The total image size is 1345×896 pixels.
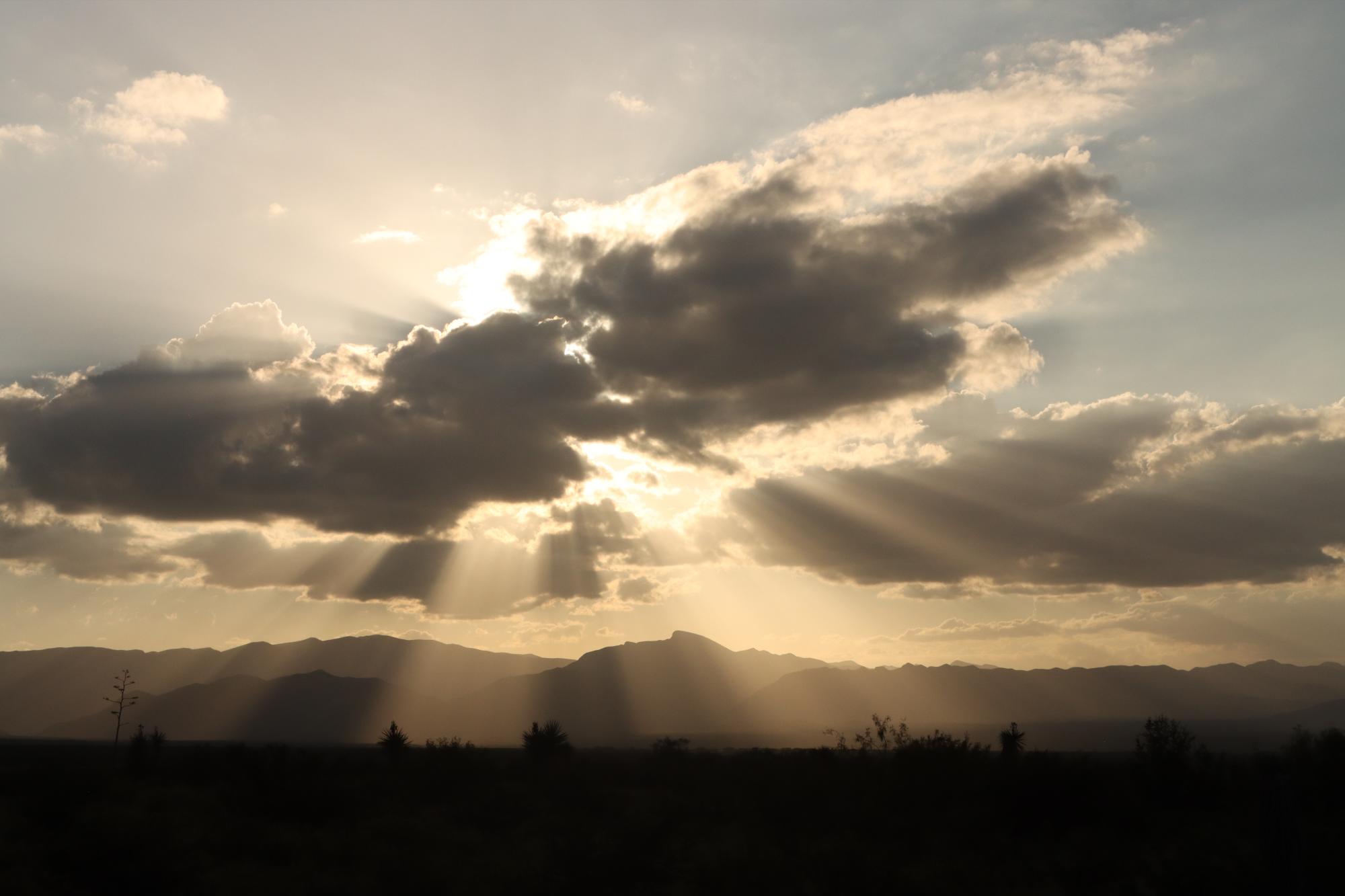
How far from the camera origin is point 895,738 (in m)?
41.7

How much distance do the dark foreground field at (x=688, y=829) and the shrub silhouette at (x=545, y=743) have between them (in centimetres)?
1304

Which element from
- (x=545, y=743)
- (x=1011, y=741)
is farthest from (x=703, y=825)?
(x=545, y=743)

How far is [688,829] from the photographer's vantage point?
3150cm

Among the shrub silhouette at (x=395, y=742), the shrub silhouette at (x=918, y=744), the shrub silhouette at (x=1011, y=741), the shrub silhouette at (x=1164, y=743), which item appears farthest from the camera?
the shrub silhouette at (x=395, y=742)

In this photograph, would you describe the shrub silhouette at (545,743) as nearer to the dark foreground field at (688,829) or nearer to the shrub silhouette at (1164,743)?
the dark foreground field at (688,829)

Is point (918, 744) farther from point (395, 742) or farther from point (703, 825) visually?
point (395, 742)

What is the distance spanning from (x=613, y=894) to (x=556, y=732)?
119ft

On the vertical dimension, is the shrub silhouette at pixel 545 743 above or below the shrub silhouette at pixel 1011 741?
below

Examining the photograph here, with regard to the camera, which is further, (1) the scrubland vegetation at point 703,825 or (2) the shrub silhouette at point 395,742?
(2) the shrub silhouette at point 395,742

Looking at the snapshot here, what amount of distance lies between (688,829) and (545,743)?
27.9m

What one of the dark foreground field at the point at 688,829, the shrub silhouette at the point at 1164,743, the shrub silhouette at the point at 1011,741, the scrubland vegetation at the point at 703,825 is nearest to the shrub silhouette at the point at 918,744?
the scrubland vegetation at the point at 703,825

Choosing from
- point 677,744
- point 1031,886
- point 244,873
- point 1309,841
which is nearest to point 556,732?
point 677,744

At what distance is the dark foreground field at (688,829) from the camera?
2502cm

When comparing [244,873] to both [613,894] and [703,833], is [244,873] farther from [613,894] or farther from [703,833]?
[703,833]
